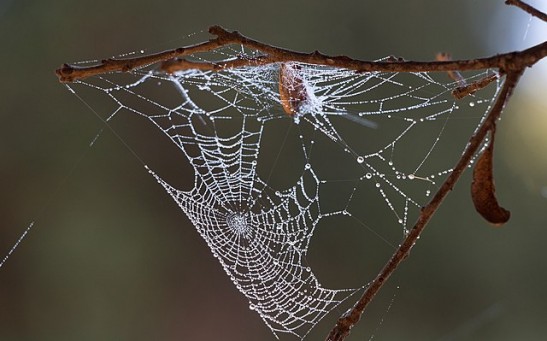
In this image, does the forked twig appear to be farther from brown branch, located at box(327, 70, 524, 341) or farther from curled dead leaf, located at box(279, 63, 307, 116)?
curled dead leaf, located at box(279, 63, 307, 116)

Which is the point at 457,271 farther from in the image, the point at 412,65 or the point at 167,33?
the point at 412,65

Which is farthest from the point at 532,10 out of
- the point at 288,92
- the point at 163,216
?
the point at 163,216

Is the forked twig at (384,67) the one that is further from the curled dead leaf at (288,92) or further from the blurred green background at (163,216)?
the blurred green background at (163,216)

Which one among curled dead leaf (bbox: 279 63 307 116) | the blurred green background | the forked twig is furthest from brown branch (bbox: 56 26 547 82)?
the blurred green background

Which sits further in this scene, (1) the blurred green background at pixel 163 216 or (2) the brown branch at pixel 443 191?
(1) the blurred green background at pixel 163 216

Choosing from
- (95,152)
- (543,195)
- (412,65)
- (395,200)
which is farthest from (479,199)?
(95,152)

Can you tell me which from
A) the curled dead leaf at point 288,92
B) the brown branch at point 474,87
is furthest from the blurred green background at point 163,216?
the brown branch at point 474,87

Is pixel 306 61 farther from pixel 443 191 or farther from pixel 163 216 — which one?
pixel 163 216
